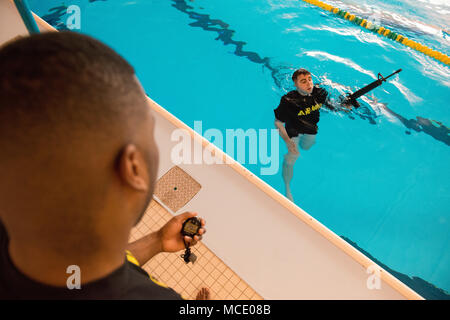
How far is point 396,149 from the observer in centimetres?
366

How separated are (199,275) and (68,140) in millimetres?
1367

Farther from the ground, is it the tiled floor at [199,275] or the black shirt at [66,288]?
the black shirt at [66,288]

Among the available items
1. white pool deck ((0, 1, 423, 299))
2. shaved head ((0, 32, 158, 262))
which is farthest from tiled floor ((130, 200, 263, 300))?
shaved head ((0, 32, 158, 262))

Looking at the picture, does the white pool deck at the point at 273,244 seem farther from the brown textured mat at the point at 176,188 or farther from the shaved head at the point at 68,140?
the shaved head at the point at 68,140

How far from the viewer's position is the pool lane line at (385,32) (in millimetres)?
4816

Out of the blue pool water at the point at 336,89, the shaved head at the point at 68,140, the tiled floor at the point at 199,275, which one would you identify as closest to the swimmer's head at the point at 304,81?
the blue pool water at the point at 336,89

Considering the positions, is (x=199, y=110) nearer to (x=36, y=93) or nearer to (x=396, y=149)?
(x=396, y=149)

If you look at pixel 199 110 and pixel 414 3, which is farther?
pixel 414 3

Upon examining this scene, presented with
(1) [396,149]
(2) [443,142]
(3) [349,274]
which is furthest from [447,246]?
(3) [349,274]

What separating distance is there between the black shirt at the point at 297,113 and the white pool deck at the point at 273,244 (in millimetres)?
1290

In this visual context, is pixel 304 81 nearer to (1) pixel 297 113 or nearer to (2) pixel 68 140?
(1) pixel 297 113
